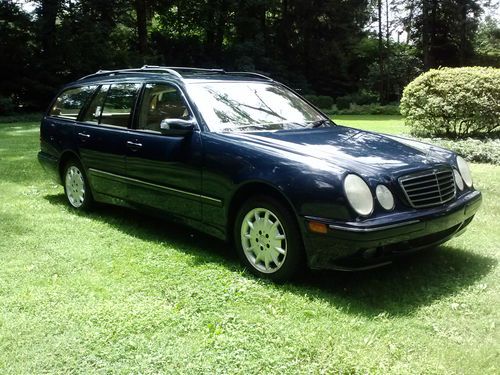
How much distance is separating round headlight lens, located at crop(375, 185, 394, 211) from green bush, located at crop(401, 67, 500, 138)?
30.6ft

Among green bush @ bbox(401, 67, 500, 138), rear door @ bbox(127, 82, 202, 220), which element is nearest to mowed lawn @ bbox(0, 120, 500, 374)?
rear door @ bbox(127, 82, 202, 220)

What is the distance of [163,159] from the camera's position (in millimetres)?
4945

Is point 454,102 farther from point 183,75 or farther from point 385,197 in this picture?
point 385,197

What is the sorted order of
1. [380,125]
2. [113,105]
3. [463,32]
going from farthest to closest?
1. [463,32]
2. [380,125]
3. [113,105]

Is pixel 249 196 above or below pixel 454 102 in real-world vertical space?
below

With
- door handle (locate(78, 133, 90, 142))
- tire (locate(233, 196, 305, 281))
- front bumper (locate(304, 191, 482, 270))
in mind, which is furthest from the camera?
door handle (locate(78, 133, 90, 142))

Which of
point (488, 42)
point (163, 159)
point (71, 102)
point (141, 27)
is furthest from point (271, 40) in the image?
point (163, 159)

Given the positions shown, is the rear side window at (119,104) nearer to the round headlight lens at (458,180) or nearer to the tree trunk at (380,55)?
the round headlight lens at (458,180)

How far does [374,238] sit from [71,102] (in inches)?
184

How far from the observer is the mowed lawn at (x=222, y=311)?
3025 mm

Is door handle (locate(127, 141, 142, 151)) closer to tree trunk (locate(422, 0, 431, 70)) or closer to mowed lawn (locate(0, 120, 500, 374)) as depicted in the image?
mowed lawn (locate(0, 120, 500, 374))

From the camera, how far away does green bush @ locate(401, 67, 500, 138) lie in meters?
12.0

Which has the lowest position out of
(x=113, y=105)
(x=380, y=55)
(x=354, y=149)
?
(x=354, y=149)

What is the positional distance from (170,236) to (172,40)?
31.5m
